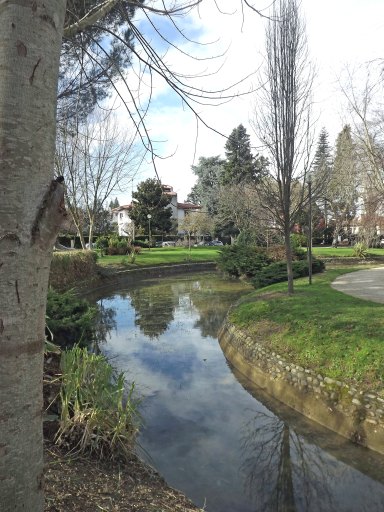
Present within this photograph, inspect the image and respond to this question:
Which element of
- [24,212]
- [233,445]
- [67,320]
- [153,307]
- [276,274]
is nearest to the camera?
[24,212]

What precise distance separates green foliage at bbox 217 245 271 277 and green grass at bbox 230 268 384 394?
998cm

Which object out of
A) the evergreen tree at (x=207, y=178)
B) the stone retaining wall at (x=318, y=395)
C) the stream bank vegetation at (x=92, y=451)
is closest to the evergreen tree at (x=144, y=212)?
the evergreen tree at (x=207, y=178)

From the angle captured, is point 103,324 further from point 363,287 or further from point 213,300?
point 363,287

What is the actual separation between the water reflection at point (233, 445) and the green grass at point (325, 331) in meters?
0.83

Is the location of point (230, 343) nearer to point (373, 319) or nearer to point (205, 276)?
point (373, 319)

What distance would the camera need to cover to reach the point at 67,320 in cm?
673

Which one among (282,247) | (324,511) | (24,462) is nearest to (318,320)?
(324,511)

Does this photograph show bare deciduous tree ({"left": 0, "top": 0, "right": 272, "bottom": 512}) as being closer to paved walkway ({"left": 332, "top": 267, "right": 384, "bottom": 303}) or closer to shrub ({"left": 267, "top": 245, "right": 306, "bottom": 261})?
paved walkway ({"left": 332, "top": 267, "right": 384, "bottom": 303})

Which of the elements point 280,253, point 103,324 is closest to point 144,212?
point 280,253

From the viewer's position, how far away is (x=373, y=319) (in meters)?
6.84

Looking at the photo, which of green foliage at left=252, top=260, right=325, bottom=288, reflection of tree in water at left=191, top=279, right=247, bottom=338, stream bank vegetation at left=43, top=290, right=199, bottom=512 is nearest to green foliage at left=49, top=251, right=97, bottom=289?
reflection of tree in water at left=191, top=279, right=247, bottom=338

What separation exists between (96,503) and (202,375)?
5.11m

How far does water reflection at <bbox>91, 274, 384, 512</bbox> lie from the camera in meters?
4.06

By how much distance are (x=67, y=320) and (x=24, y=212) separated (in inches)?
233
